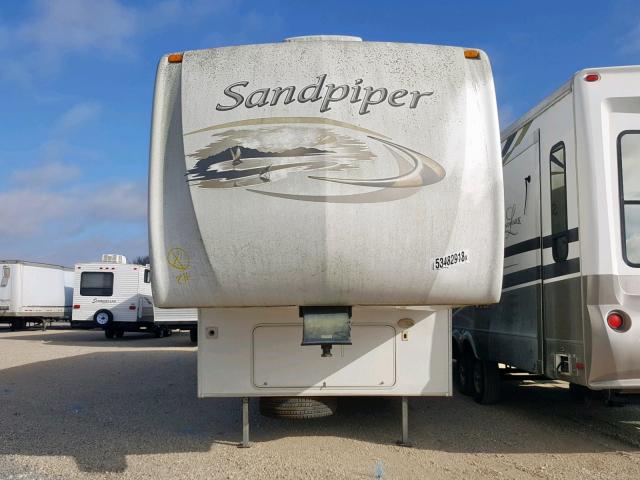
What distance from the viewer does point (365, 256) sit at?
4.65 meters

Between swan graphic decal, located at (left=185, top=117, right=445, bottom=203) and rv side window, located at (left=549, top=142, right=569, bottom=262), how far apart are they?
1.41 m

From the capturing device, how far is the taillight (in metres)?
4.92

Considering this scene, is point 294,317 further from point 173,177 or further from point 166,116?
point 166,116

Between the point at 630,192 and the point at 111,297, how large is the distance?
19.6 m

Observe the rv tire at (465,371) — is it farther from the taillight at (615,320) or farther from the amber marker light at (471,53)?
the amber marker light at (471,53)

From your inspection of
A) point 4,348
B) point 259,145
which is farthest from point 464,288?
point 4,348

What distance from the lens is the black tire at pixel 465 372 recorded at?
8375 millimetres

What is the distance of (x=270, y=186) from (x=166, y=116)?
1.07m

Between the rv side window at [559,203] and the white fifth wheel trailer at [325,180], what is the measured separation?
959 mm

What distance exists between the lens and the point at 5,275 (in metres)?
25.0

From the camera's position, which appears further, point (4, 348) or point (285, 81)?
point (4, 348)

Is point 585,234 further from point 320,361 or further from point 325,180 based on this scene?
point 320,361

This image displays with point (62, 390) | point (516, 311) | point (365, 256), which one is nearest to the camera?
point (365, 256)

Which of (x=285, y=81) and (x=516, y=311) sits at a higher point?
(x=285, y=81)
